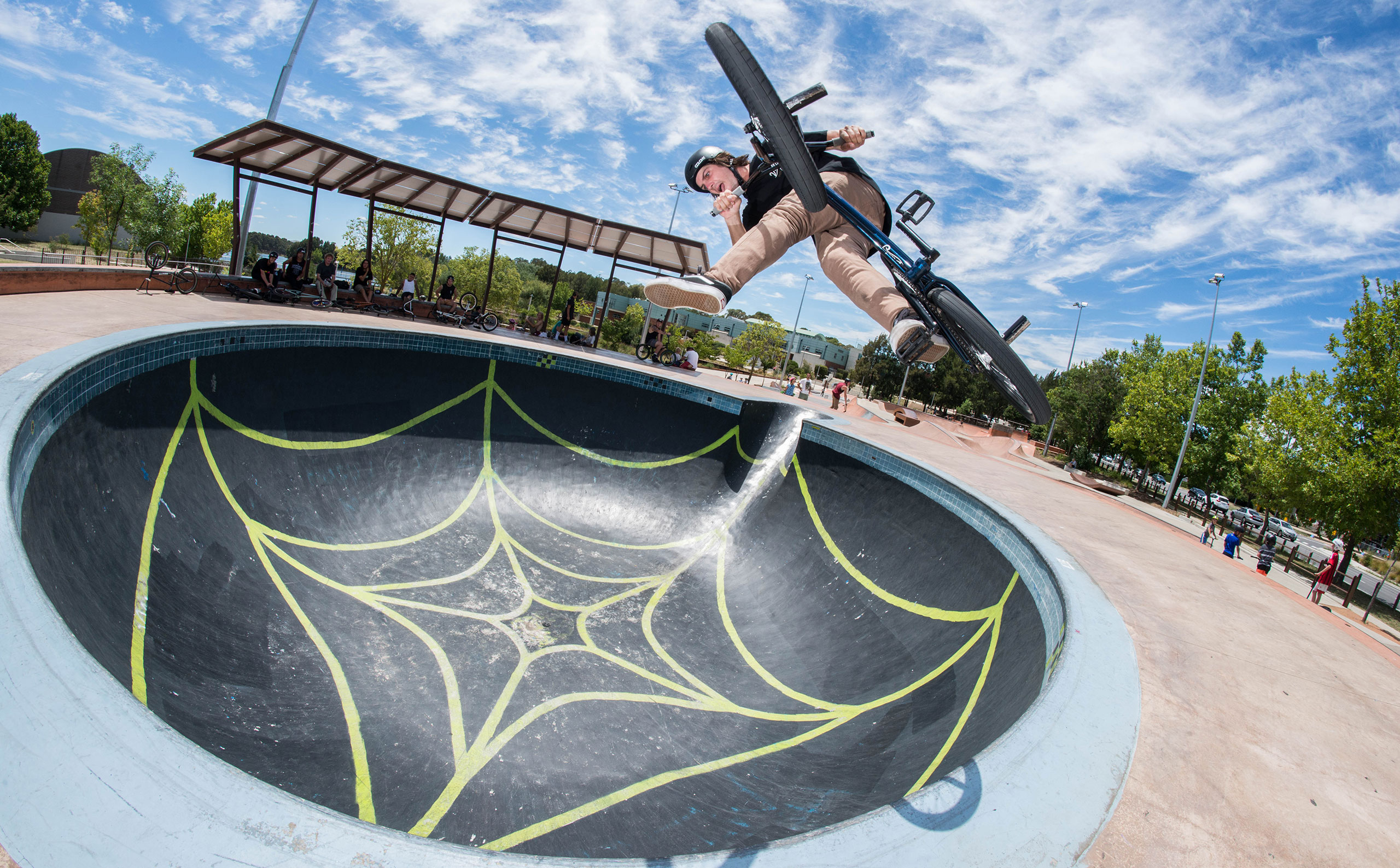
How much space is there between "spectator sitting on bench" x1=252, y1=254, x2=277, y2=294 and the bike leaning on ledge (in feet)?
38.4

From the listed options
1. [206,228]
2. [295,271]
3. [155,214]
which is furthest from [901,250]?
[206,228]

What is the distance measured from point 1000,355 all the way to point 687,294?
1858 millimetres

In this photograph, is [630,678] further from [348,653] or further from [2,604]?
[2,604]

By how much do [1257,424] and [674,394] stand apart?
26.7 meters

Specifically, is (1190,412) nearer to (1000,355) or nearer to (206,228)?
(1000,355)

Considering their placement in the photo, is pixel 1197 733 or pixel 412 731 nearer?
pixel 1197 733

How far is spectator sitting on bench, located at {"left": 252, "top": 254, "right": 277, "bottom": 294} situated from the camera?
11.2m

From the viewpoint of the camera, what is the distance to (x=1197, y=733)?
9.50 feet

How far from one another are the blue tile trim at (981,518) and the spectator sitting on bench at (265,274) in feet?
35.6

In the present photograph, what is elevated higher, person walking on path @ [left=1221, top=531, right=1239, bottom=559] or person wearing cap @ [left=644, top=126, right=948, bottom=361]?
person wearing cap @ [left=644, top=126, right=948, bottom=361]

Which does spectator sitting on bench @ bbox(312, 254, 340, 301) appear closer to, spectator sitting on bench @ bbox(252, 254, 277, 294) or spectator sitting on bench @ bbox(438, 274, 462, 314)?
spectator sitting on bench @ bbox(252, 254, 277, 294)

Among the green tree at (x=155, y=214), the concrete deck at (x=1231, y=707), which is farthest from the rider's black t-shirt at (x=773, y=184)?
the green tree at (x=155, y=214)

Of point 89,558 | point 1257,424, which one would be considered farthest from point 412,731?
point 1257,424

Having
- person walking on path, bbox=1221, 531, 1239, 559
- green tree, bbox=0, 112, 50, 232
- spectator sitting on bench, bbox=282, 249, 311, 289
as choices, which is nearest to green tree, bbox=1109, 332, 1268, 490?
person walking on path, bbox=1221, 531, 1239, 559
